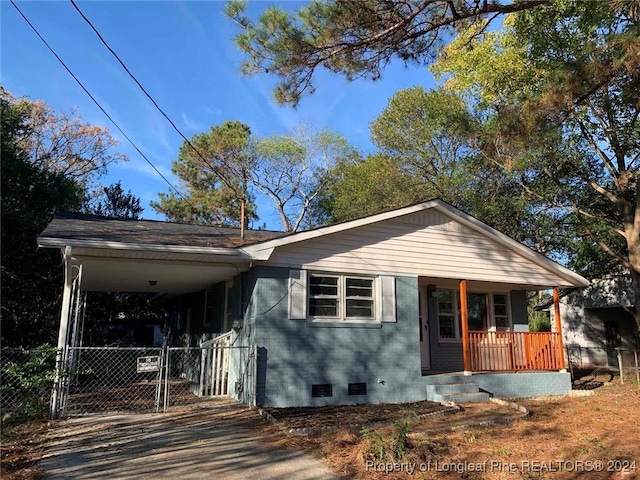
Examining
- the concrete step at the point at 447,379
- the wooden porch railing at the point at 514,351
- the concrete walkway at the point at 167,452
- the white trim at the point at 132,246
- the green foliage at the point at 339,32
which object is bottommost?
the concrete walkway at the point at 167,452

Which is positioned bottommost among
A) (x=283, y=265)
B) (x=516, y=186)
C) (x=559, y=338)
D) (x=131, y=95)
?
(x=559, y=338)

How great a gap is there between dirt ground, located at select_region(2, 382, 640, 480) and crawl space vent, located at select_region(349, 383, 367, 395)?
164 centimetres

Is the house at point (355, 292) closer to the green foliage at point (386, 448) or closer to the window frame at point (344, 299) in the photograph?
the window frame at point (344, 299)

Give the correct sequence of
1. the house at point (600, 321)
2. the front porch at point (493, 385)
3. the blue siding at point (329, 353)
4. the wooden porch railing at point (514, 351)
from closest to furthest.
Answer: the blue siding at point (329, 353) → the front porch at point (493, 385) → the wooden porch railing at point (514, 351) → the house at point (600, 321)

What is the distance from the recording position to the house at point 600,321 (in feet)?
67.5

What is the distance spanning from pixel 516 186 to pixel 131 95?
47.1 feet

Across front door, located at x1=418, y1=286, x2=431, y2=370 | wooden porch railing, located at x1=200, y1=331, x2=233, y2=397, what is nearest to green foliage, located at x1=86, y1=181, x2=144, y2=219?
wooden porch railing, located at x1=200, y1=331, x2=233, y2=397

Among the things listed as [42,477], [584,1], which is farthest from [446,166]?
[42,477]

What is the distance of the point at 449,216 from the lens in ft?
36.3

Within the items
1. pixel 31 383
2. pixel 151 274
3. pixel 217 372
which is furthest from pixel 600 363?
pixel 31 383

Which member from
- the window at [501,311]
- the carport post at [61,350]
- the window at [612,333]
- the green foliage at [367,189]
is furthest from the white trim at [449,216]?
the window at [612,333]

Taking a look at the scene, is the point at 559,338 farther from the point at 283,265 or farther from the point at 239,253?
the point at 239,253

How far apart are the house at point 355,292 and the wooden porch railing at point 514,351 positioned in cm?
3

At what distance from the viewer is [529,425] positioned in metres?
7.23
